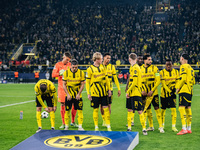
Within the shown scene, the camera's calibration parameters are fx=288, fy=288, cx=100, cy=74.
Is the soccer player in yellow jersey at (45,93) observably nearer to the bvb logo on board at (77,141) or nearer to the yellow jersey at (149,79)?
the bvb logo on board at (77,141)

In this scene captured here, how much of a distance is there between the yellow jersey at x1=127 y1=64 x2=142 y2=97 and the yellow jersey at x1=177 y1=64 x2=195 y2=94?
116 centimetres

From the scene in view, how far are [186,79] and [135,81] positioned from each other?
1458 millimetres

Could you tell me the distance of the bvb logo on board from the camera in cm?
617

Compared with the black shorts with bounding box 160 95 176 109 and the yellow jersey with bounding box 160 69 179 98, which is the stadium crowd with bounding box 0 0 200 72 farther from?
the black shorts with bounding box 160 95 176 109

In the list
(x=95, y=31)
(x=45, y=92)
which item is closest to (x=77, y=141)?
(x=45, y=92)

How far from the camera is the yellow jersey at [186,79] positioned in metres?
7.91

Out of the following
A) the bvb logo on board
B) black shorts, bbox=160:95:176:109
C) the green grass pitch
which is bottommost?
the green grass pitch

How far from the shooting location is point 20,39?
46.6m

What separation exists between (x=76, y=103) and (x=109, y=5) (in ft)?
135

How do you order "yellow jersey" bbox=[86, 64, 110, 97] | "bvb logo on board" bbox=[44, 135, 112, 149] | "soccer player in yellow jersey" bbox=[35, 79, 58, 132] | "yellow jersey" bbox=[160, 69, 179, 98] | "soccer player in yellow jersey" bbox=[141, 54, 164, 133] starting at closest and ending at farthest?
1. "bvb logo on board" bbox=[44, 135, 112, 149]
2. "soccer player in yellow jersey" bbox=[35, 79, 58, 132]
3. "yellow jersey" bbox=[86, 64, 110, 97]
4. "soccer player in yellow jersey" bbox=[141, 54, 164, 133]
5. "yellow jersey" bbox=[160, 69, 179, 98]

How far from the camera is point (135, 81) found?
7.71 metres

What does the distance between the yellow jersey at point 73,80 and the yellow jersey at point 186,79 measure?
278cm

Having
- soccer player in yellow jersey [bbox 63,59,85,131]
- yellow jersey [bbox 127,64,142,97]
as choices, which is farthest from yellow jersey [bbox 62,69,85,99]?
yellow jersey [bbox 127,64,142,97]

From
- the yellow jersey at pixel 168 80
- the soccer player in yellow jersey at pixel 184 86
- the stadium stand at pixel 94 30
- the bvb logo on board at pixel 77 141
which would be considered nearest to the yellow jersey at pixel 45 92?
the bvb logo on board at pixel 77 141
